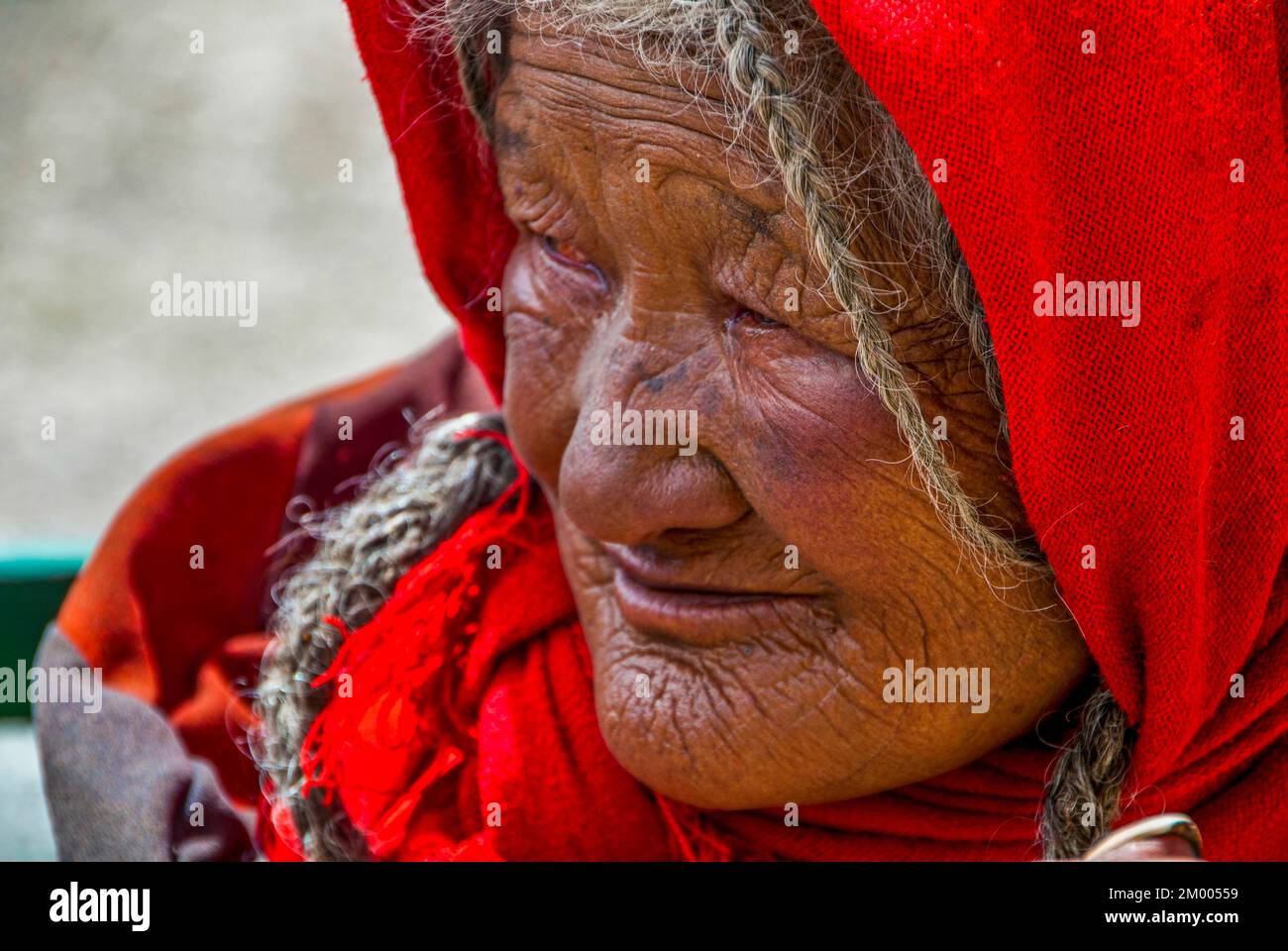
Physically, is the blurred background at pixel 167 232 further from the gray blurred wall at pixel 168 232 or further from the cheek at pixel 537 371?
the cheek at pixel 537 371

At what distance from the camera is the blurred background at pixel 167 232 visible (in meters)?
4.56

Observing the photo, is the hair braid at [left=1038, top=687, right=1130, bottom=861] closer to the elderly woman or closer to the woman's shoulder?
the elderly woman

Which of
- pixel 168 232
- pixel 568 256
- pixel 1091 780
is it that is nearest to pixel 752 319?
pixel 568 256

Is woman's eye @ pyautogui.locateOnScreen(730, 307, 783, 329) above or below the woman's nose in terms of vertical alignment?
above

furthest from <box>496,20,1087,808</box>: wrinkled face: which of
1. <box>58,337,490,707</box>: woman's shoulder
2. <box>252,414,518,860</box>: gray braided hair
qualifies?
<box>58,337,490,707</box>: woman's shoulder

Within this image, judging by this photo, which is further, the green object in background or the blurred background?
the blurred background

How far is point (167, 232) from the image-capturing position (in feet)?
17.0

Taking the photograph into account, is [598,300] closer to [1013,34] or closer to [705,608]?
[705,608]

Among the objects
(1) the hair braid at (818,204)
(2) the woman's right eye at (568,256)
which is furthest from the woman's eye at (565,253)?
(1) the hair braid at (818,204)

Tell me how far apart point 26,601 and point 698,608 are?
1789 millimetres

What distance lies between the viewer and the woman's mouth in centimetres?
133

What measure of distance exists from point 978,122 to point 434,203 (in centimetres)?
77

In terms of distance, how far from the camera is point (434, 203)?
65.3 inches

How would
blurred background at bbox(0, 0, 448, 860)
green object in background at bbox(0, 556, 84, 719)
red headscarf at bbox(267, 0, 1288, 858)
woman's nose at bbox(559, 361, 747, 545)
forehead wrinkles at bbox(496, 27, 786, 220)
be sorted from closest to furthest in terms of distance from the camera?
red headscarf at bbox(267, 0, 1288, 858) < forehead wrinkles at bbox(496, 27, 786, 220) < woman's nose at bbox(559, 361, 747, 545) < green object in background at bbox(0, 556, 84, 719) < blurred background at bbox(0, 0, 448, 860)
